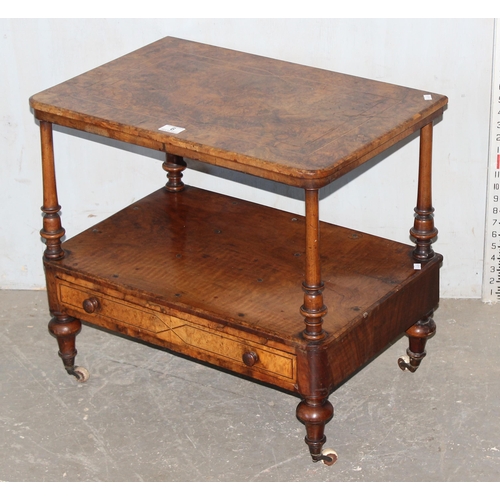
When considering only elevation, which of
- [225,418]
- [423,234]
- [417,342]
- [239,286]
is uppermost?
[423,234]

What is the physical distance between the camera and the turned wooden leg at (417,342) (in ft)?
14.1

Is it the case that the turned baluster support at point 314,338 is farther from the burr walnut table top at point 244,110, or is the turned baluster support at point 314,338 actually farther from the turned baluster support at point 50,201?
the turned baluster support at point 50,201

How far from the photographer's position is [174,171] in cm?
459

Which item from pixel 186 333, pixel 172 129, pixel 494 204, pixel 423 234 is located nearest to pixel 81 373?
pixel 186 333

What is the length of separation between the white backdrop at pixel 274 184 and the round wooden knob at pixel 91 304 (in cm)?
82

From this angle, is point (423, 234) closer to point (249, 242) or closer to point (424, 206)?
point (424, 206)

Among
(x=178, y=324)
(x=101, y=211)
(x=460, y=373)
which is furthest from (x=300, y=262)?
(x=101, y=211)

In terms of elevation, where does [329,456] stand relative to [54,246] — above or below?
below

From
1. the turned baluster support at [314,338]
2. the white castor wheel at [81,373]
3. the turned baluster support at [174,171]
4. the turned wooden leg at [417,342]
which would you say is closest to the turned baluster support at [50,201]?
A: the white castor wheel at [81,373]

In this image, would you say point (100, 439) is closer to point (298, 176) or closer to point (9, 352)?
point (9, 352)

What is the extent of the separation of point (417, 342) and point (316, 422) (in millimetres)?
697

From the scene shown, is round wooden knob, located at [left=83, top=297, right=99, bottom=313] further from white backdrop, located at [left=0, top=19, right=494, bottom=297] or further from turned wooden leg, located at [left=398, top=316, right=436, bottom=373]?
turned wooden leg, located at [left=398, top=316, right=436, bottom=373]

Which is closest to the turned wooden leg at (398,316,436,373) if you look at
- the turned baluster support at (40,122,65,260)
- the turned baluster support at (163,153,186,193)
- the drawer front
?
the drawer front

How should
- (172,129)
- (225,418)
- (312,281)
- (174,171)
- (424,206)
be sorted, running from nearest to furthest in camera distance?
1. (312,281)
2. (172,129)
3. (424,206)
4. (225,418)
5. (174,171)
